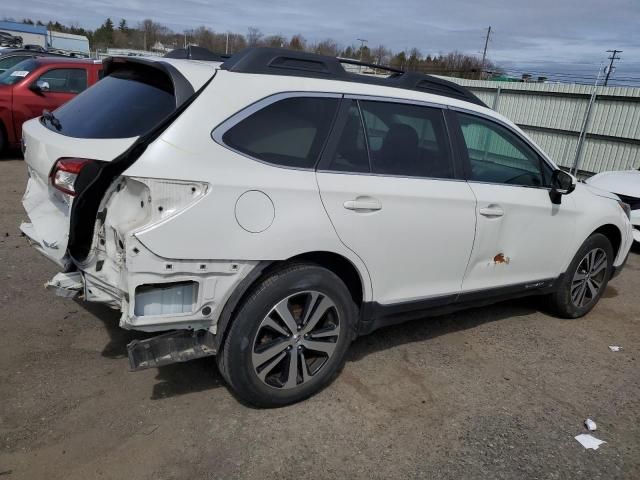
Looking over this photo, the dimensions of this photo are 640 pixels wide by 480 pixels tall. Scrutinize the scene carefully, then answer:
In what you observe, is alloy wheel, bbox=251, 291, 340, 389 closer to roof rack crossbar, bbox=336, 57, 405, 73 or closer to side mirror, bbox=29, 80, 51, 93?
roof rack crossbar, bbox=336, 57, 405, 73

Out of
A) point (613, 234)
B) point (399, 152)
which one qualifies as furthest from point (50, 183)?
point (613, 234)

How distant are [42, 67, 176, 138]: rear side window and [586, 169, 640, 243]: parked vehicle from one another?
685 centimetres

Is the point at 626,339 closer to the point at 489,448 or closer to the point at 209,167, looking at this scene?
the point at 489,448

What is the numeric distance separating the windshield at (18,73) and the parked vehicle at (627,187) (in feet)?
31.9

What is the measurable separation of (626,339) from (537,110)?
11.1m

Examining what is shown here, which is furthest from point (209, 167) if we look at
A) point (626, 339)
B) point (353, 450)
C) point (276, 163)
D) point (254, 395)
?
point (626, 339)

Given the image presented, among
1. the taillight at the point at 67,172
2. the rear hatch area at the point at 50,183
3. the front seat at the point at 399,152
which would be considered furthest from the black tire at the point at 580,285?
the taillight at the point at 67,172

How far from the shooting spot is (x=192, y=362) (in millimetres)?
3596

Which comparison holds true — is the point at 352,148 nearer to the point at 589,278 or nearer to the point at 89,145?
the point at 89,145

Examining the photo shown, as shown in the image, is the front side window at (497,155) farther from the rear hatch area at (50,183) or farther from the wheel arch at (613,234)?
the rear hatch area at (50,183)

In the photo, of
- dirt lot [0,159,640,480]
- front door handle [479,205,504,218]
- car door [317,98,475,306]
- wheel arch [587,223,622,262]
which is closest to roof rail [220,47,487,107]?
car door [317,98,475,306]

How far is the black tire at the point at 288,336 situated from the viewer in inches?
114

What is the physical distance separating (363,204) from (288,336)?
2.84ft

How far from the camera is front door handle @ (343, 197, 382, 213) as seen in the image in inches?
121
